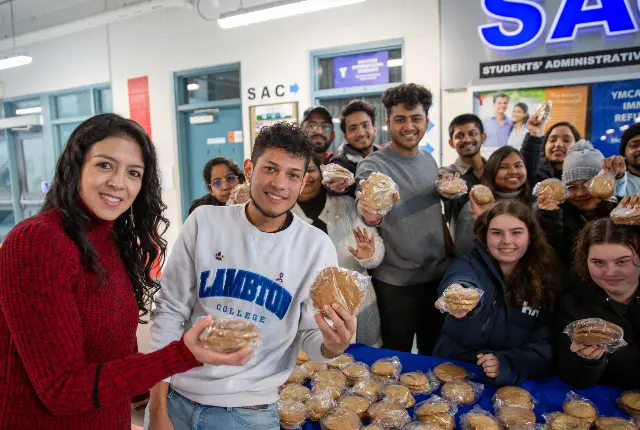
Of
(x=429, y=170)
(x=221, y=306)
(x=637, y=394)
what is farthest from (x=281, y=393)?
(x=429, y=170)

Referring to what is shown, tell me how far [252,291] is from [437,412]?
0.86 metres

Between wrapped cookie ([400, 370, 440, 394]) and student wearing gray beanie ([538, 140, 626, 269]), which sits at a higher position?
student wearing gray beanie ([538, 140, 626, 269])

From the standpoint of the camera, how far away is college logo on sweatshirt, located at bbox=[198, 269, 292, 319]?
56.4 inches

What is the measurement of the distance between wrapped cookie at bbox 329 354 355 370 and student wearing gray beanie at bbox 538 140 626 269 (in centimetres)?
134

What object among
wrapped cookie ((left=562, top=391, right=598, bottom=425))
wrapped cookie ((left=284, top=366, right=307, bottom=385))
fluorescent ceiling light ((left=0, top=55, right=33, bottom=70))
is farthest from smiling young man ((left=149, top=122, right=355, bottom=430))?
fluorescent ceiling light ((left=0, top=55, right=33, bottom=70))

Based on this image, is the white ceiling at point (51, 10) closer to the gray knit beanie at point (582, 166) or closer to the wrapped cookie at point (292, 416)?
the gray knit beanie at point (582, 166)

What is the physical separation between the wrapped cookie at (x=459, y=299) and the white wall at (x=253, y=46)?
10.7 ft

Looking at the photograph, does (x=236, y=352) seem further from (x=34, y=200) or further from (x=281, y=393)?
(x=34, y=200)

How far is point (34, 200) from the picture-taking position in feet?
28.2

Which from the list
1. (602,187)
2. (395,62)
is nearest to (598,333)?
(602,187)

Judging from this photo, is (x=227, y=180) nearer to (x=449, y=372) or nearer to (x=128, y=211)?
(x=128, y=211)

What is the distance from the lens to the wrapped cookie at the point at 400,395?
68.2 inches

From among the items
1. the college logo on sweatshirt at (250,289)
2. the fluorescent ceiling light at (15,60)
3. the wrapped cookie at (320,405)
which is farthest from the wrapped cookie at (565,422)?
the fluorescent ceiling light at (15,60)

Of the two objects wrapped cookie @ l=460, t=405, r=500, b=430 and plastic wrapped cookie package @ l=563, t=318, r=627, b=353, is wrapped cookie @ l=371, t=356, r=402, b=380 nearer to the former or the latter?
wrapped cookie @ l=460, t=405, r=500, b=430
